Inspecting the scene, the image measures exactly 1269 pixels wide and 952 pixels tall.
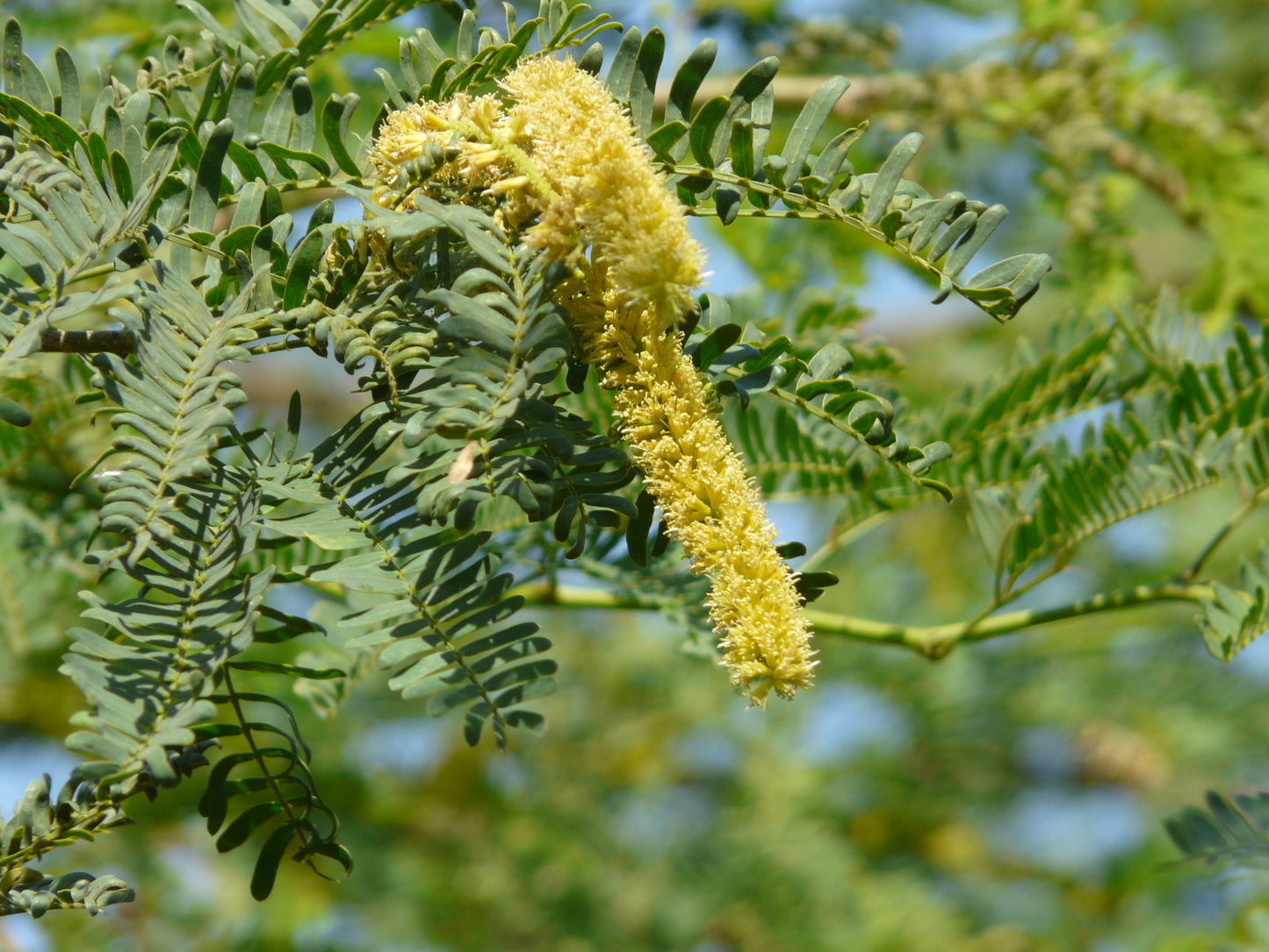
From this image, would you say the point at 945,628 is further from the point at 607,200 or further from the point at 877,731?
the point at 877,731

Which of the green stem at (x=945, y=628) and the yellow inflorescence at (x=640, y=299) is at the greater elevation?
the yellow inflorescence at (x=640, y=299)

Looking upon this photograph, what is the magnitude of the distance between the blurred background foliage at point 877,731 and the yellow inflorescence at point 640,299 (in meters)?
0.80

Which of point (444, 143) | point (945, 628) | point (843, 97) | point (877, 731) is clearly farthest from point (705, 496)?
point (877, 731)

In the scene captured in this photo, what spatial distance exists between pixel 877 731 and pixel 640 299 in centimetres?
266

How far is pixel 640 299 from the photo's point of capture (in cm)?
53

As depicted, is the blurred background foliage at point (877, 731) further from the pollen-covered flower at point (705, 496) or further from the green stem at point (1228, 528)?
the pollen-covered flower at point (705, 496)

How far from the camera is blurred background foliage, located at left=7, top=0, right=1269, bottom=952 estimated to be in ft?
5.74

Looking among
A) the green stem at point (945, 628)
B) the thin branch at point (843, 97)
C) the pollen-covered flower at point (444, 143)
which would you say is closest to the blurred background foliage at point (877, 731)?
the thin branch at point (843, 97)

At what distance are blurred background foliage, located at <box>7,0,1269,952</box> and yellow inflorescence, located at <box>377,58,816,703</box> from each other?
0.80 m

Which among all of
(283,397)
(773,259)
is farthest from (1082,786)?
(283,397)

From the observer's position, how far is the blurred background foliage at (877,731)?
5.74ft

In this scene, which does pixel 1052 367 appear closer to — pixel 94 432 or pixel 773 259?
pixel 773 259

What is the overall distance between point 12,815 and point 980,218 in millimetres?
677

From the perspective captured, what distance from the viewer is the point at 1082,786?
3479mm
